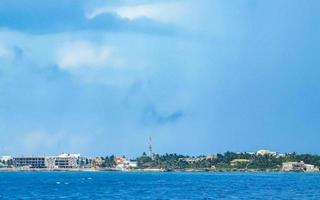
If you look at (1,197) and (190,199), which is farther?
(1,197)

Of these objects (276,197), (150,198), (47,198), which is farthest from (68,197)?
(276,197)

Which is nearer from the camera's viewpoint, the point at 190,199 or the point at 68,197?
the point at 190,199

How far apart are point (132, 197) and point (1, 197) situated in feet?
49.4

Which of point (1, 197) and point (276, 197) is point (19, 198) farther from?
point (276, 197)

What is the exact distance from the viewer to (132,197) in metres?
87.4

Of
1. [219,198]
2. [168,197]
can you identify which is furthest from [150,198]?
[219,198]

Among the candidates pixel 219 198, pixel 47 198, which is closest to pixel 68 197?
pixel 47 198

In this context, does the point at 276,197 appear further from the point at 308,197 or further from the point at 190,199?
the point at 190,199

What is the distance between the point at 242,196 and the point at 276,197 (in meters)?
4.33

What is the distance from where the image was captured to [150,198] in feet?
274

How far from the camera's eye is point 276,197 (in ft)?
272

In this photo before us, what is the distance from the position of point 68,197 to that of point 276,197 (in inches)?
932

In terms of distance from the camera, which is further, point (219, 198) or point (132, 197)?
point (132, 197)

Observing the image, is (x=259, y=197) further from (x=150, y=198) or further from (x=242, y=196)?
(x=150, y=198)
